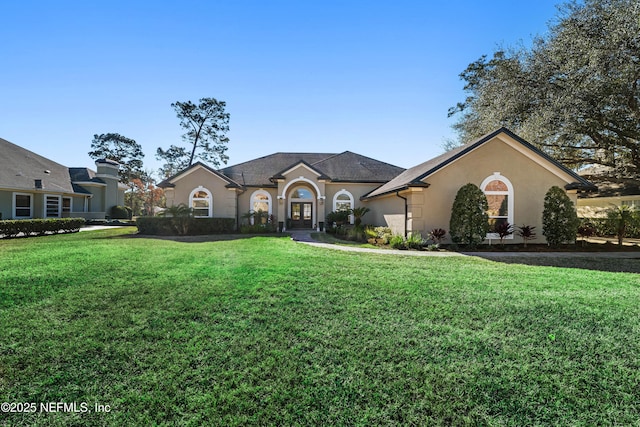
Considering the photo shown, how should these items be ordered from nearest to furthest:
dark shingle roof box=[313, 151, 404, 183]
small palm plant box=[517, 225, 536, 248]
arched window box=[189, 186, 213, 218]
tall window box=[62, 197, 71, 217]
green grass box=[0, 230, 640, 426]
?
green grass box=[0, 230, 640, 426], small palm plant box=[517, 225, 536, 248], arched window box=[189, 186, 213, 218], dark shingle roof box=[313, 151, 404, 183], tall window box=[62, 197, 71, 217]

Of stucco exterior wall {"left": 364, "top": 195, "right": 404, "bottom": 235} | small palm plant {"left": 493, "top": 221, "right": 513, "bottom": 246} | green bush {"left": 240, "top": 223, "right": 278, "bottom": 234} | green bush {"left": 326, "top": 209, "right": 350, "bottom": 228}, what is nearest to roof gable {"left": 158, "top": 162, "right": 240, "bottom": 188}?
green bush {"left": 240, "top": 223, "right": 278, "bottom": 234}

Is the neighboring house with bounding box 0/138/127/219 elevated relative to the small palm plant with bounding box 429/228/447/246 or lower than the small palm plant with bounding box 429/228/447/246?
elevated

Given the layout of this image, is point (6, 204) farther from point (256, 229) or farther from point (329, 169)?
point (329, 169)

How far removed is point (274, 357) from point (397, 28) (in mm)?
13262

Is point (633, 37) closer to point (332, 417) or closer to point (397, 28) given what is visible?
point (397, 28)

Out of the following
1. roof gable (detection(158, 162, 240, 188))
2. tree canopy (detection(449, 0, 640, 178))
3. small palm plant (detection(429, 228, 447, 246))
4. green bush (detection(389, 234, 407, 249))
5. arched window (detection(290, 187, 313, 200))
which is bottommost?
green bush (detection(389, 234, 407, 249))

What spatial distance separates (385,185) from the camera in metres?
20.6

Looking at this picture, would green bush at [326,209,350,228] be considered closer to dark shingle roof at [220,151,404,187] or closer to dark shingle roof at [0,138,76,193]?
dark shingle roof at [220,151,404,187]

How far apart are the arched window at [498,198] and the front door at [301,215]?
1402 centimetres

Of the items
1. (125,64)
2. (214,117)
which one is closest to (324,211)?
(125,64)

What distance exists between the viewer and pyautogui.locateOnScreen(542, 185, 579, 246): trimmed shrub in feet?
40.7

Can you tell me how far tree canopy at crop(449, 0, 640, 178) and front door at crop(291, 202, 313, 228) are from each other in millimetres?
14347

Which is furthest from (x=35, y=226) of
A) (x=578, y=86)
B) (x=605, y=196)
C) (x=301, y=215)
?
(x=605, y=196)

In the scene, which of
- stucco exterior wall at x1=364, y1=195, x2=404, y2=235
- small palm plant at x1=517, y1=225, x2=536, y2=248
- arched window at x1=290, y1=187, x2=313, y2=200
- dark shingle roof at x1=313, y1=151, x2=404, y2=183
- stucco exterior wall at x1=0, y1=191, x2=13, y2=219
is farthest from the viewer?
arched window at x1=290, y1=187, x2=313, y2=200
